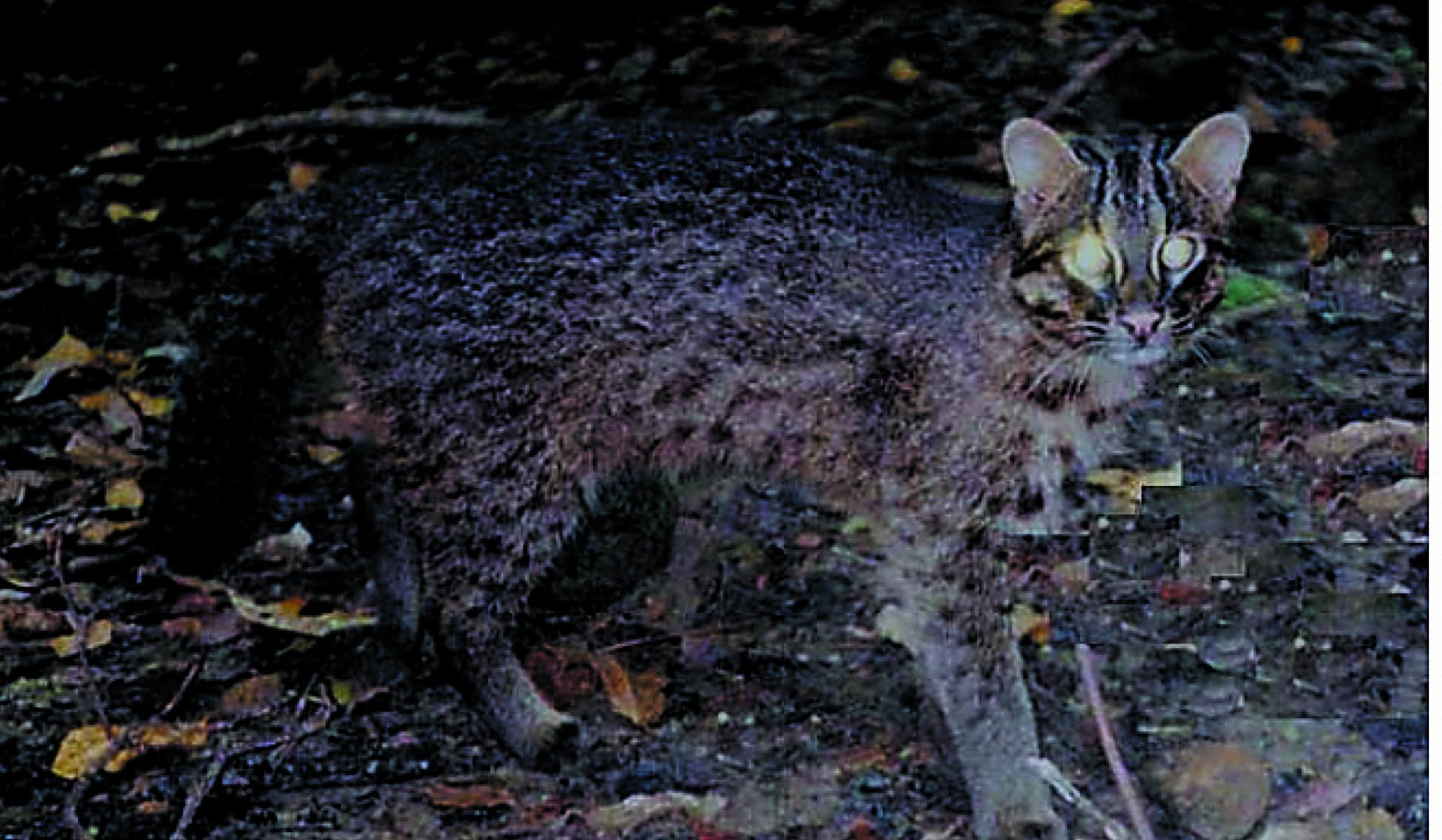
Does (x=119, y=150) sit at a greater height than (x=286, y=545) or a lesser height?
greater

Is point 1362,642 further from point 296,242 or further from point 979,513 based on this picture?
point 296,242

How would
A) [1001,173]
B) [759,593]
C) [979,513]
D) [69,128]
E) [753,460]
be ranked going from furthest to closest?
[69,128] → [1001,173] → [759,593] → [753,460] → [979,513]

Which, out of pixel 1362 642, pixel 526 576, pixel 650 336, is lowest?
pixel 1362 642

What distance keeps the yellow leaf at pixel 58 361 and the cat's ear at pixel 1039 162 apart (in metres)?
1.12

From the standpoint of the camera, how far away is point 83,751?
1.80m

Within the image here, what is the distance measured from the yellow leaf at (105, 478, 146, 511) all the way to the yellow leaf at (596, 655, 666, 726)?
49 centimetres

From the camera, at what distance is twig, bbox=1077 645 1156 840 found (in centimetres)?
167

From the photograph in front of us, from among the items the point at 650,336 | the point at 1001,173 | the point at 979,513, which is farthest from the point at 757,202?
the point at 1001,173

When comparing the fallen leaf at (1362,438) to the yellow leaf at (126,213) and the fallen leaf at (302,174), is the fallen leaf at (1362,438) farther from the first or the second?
the yellow leaf at (126,213)

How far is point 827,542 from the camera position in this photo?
203 cm

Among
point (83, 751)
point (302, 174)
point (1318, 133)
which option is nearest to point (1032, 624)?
point (83, 751)

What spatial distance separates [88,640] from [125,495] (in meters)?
0.22

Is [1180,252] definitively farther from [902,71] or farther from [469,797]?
[902,71]

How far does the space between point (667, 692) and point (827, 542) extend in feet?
0.81
